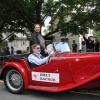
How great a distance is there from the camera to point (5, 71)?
7.69 metres

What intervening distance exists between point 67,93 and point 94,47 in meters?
8.25

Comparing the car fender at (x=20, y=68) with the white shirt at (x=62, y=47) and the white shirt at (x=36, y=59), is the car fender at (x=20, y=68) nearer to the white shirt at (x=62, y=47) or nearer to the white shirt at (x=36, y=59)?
the white shirt at (x=36, y=59)

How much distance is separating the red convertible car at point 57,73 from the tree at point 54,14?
34.6ft

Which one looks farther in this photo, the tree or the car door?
the tree

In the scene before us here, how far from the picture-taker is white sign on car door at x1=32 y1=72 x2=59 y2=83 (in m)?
6.62

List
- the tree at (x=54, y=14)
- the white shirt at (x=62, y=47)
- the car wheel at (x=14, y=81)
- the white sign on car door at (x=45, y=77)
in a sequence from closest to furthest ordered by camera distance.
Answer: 1. the white sign on car door at (x=45, y=77)
2. the white shirt at (x=62, y=47)
3. the car wheel at (x=14, y=81)
4. the tree at (x=54, y=14)

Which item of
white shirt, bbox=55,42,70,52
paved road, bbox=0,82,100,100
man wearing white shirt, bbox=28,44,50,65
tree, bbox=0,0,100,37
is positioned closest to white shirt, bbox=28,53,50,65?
man wearing white shirt, bbox=28,44,50,65

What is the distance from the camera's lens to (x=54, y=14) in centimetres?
1884

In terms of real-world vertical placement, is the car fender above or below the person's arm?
below

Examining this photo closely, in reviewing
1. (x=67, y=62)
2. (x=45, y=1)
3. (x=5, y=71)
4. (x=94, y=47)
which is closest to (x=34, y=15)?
(x=45, y=1)

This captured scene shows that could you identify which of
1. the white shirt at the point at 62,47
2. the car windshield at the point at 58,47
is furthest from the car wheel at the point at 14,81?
the white shirt at the point at 62,47

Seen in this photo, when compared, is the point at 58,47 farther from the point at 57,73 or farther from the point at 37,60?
the point at 57,73

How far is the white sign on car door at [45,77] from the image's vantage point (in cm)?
662

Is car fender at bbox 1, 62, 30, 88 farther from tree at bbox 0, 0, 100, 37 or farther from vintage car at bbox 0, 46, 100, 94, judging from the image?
tree at bbox 0, 0, 100, 37
